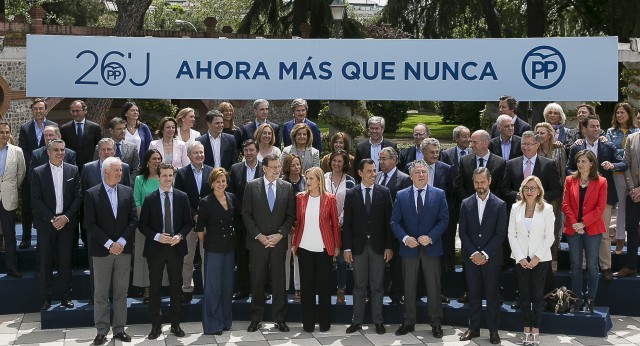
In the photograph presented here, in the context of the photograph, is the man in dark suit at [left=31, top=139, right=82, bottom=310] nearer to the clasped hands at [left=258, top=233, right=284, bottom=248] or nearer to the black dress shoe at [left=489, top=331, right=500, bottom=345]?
the clasped hands at [left=258, top=233, right=284, bottom=248]

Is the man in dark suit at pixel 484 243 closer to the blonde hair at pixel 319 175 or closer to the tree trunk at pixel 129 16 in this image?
the blonde hair at pixel 319 175

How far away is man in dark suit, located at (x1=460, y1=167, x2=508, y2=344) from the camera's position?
7.79 metres

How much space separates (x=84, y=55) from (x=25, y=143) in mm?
1383

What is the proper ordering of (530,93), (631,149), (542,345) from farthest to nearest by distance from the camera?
(530,93), (631,149), (542,345)

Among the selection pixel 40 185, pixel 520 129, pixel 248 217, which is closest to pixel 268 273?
pixel 248 217

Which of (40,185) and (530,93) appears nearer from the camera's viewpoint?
(40,185)

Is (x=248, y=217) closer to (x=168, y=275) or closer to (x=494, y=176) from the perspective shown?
(x=168, y=275)

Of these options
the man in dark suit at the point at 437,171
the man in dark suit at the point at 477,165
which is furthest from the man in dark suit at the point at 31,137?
the man in dark suit at the point at 477,165

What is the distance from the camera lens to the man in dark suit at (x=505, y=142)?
28.1 feet

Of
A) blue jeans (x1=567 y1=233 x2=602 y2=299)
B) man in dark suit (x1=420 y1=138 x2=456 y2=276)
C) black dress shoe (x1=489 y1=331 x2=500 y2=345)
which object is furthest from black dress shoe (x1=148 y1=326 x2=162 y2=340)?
blue jeans (x1=567 y1=233 x2=602 y2=299)

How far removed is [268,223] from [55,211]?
1999 millimetres

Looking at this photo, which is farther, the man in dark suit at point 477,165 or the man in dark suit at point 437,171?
the man in dark suit at point 437,171

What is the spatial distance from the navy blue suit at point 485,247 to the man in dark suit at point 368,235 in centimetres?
73

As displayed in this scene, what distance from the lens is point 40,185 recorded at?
8156mm
